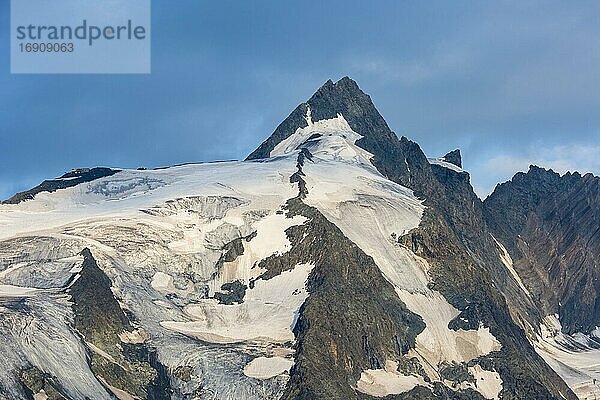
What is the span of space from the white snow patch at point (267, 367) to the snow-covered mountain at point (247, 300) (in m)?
0.26

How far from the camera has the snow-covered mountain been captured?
130500 mm

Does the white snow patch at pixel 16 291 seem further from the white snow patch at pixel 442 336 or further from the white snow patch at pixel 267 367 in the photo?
the white snow patch at pixel 442 336

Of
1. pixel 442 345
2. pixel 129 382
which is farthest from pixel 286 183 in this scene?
pixel 129 382

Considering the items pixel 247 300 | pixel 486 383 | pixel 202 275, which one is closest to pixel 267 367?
pixel 247 300

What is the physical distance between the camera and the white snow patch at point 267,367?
5320 inches

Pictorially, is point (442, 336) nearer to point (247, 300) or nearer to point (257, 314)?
point (257, 314)

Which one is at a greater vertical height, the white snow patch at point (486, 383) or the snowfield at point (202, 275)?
the snowfield at point (202, 275)

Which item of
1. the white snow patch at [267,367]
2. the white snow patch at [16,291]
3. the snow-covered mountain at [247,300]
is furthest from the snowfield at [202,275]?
→ the white snow patch at [16,291]

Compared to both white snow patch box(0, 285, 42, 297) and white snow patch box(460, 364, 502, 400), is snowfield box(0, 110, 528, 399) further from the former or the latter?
white snow patch box(0, 285, 42, 297)

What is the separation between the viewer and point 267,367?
137m

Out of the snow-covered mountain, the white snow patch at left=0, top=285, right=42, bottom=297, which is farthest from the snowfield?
the white snow patch at left=0, top=285, right=42, bottom=297

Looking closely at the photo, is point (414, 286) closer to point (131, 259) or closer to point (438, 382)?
point (438, 382)

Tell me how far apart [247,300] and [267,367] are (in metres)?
21.7

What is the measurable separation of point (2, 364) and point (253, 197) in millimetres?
77884
